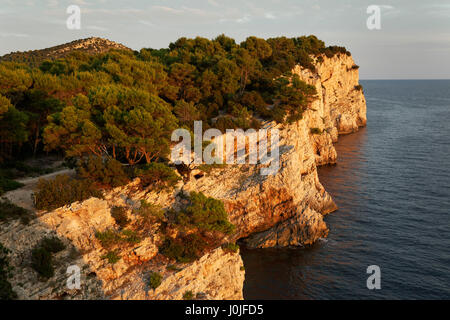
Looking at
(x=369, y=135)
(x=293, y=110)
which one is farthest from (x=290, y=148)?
(x=369, y=135)

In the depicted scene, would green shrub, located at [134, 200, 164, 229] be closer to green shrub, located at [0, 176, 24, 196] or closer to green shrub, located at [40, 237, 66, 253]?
green shrub, located at [40, 237, 66, 253]

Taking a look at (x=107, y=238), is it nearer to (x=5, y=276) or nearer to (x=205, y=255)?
(x=5, y=276)

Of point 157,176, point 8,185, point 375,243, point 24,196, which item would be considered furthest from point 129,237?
point 375,243

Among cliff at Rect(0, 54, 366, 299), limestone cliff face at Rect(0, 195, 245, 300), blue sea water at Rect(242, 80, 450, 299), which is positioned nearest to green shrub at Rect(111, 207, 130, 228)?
limestone cliff face at Rect(0, 195, 245, 300)

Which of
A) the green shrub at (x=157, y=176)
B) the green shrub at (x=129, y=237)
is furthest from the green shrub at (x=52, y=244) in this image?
the green shrub at (x=157, y=176)

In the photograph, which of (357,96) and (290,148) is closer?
(290,148)

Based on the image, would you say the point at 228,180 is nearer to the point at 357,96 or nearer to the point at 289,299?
the point at 289,299
